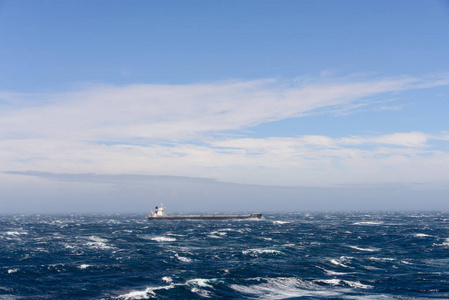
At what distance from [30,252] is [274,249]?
57.4 meters

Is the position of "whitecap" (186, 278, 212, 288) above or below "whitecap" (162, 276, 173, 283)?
above

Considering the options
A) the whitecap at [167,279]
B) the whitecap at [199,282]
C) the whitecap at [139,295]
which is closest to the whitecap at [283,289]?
the whitecap at [199,282]

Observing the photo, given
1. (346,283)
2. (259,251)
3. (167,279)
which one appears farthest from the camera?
(259,251)

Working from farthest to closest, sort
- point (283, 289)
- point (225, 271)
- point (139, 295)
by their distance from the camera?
point (225, 271), point (283, 289), point (139, 295)

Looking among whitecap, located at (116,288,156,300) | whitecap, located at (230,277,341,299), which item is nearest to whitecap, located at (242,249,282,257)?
whitecap, located at (230,277,341,299)

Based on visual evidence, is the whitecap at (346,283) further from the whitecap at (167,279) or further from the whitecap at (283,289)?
the whitecap at (167,279)

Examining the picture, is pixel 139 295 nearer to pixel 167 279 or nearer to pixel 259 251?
pixel 167 279

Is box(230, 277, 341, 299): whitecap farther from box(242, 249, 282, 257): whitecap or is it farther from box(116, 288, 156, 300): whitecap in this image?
box(242, 249, 282, 257): whitecap

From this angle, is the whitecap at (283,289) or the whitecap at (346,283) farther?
the whitecap at (346,283)

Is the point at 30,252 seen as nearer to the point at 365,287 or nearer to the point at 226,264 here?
the point at 226,264

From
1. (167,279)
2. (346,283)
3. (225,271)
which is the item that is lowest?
(167,279)

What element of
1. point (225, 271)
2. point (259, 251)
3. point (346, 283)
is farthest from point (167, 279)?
point (259, 251)

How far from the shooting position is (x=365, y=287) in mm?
53844

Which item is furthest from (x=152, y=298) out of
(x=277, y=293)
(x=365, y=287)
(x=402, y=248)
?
(x=402, y=248)
